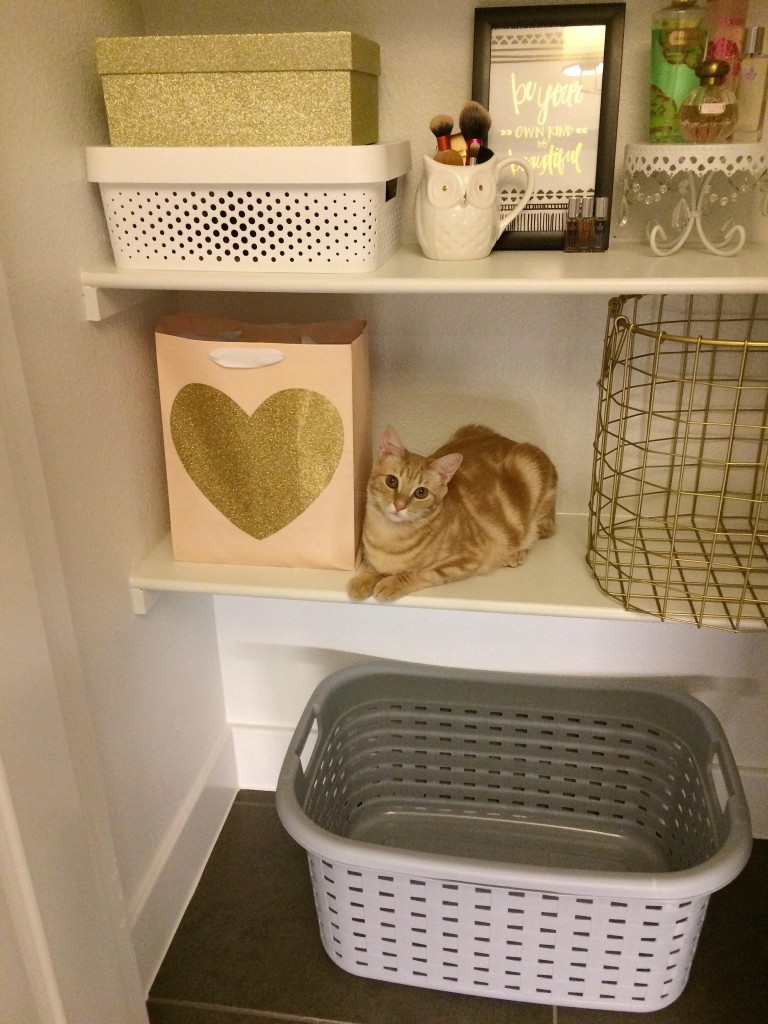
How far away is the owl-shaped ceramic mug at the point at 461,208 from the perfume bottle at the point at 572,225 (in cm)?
6

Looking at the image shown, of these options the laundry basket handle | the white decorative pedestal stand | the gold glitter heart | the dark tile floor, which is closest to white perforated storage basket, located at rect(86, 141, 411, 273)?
the gold glitter heart

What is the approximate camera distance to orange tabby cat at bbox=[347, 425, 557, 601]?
1055mm

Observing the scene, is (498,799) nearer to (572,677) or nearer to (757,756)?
(572,677)

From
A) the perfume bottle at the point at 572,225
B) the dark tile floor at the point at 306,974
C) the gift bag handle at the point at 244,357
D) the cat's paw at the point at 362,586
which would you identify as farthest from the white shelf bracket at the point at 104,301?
the dark tile floor at the point at 306,974

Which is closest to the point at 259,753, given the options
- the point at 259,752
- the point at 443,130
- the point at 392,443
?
the point at 259,752

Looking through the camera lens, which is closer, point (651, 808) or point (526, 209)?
point (526, 209)

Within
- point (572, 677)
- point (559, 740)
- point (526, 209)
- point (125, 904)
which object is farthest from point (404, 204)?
point (125, 904)

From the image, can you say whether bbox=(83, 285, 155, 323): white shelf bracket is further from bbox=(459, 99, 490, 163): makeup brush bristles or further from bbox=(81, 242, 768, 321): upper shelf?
bbox=(459, 99, 490, 163): makeup brush bristles

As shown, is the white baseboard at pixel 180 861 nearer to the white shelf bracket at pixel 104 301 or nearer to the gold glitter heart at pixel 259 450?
the gold glitter heart at pixel 259 450

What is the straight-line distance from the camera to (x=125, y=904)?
1.07 meters

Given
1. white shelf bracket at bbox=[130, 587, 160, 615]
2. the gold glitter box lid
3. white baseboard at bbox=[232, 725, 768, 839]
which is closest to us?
the gold glitter box lid

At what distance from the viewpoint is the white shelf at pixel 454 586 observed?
1.03 metres

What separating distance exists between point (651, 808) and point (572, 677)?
0.84 feet

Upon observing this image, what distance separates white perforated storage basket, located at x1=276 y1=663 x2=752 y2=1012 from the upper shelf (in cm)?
66
